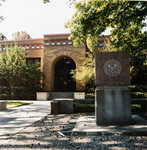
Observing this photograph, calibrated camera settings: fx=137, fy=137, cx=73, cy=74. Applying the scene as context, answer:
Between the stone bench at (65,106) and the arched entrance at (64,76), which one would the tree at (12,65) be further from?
the stone bench at (65,106)

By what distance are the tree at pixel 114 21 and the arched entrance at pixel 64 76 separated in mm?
12339

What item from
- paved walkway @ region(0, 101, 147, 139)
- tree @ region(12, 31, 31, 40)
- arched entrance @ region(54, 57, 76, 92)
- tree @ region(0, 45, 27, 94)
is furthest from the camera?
tree @ region(12, 31, 31, 40)

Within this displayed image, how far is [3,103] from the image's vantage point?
910 centimetres

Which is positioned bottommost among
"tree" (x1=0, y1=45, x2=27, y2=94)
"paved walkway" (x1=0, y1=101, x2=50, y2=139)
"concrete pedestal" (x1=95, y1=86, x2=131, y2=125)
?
"paved walkway" (x1=0, y1=101, x2=50, y2=139)

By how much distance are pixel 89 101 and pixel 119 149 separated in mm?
4939

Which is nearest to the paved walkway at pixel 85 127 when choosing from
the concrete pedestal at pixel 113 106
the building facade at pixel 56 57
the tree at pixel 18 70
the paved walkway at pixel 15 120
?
the paved walkway at pixel 15 120

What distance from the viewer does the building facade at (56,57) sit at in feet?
62.1

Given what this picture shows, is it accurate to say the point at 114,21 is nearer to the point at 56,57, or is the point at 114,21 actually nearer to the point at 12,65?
the point at 56,57

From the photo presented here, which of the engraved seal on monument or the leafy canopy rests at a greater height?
the leafy canopy

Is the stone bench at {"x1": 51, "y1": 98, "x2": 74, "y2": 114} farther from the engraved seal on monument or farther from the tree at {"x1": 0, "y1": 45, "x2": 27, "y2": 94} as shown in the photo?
the tree at {"x1": 0, "y1": 45, "x2": 27, "y2": 94}

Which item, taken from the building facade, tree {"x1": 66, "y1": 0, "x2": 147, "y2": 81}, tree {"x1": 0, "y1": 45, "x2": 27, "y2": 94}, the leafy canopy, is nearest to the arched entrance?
the building facade

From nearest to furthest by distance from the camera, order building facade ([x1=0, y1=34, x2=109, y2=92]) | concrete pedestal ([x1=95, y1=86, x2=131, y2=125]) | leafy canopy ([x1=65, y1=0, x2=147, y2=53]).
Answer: concrete pedestal ([x1=95, y1=86, x2=131, y2=125]) → leafy canopy ([x1=65, y1=0, x2=147, y2=53]) → building facade ([x1=0, y1=34, x2=109, y2=92])

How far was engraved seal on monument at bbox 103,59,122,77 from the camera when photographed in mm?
4832

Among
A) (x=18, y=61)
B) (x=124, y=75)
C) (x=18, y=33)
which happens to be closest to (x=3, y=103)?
(x=124, y=75)
